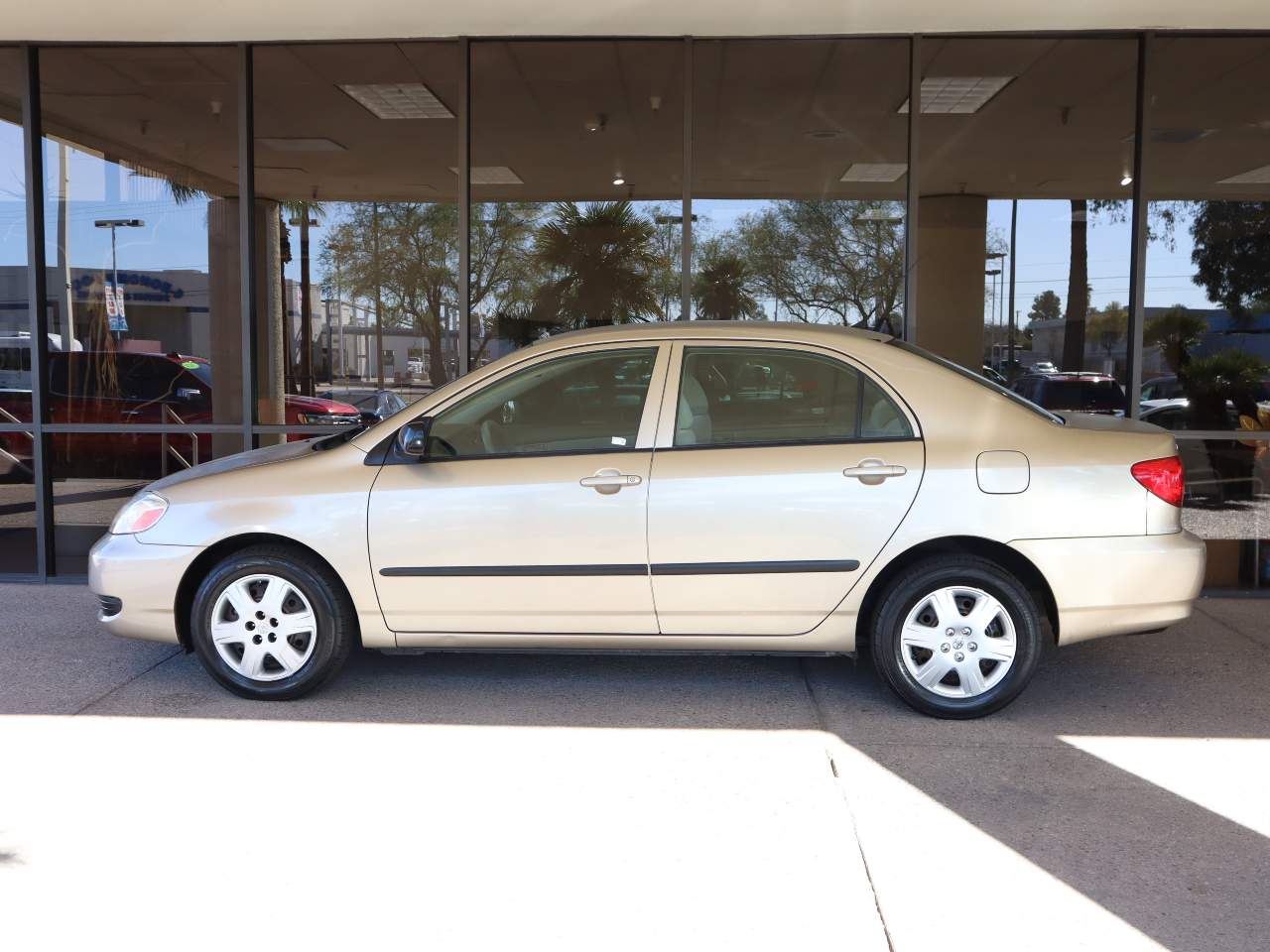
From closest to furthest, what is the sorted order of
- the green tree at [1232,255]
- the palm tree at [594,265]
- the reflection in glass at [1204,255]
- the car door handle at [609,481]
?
the car door handle at [609,481] < the reflection in glass at [1204,255] < the green tree at [1232,255] < the palm tree at [594,265]

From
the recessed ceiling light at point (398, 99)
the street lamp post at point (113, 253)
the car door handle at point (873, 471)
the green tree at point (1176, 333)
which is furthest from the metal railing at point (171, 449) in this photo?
the green tree at point (1176, 333)

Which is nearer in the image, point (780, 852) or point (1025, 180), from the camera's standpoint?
point (780, 852)

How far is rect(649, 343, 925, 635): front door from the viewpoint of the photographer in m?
4.52

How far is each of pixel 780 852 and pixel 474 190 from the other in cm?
589

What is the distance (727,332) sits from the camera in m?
4.82

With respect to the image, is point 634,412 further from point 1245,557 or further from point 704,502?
point 1245,557

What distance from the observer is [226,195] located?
8.25 metres

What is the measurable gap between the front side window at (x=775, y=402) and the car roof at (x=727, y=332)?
83 millimetres

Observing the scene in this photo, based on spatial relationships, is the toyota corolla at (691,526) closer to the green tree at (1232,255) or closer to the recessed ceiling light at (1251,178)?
the green tree at (1232,255)

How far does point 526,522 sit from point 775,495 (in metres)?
1.02

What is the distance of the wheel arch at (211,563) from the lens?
4.77m

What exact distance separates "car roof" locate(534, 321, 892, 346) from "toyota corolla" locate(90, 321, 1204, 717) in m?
0.02

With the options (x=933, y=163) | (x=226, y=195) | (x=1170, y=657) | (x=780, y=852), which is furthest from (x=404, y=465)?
(x=933, y=163)

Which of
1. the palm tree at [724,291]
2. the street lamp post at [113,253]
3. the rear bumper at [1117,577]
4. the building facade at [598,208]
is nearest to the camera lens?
the rear bumper at [1117,577]
